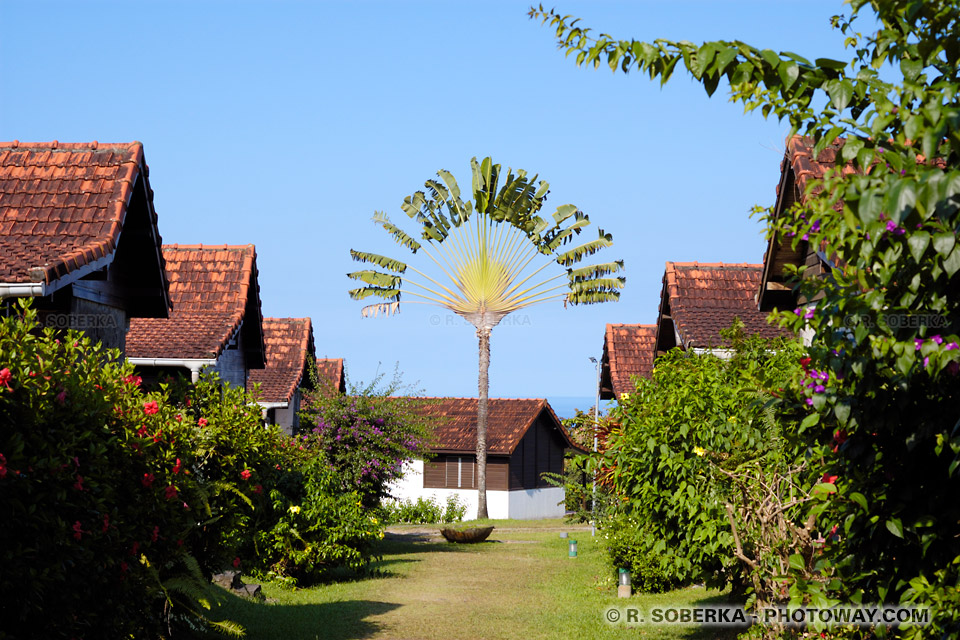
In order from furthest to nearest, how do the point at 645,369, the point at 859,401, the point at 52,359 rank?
the point at 645,369
the point at 52,359
the point at 859,401

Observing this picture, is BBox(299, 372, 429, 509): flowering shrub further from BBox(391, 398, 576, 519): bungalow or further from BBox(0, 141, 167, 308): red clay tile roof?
BBox(391, 398, 576, 519): bungalow

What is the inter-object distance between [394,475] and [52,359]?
56.2 feet

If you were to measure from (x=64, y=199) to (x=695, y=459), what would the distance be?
8.84 metres

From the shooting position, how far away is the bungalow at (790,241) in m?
12.9

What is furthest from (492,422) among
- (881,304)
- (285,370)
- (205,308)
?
(881,304)

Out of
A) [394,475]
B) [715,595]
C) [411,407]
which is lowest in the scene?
[715,595]

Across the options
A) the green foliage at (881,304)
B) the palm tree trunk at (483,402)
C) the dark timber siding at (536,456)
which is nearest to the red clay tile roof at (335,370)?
the palm tree trunk at (483,402)

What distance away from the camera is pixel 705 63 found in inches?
142

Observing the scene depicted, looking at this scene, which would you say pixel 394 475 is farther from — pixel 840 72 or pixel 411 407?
pixel 840 72

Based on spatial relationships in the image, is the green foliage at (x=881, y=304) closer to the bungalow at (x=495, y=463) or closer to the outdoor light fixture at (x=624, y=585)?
the outdoor light fixture at (x=624, y=585)

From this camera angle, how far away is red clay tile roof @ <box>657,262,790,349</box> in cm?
1826

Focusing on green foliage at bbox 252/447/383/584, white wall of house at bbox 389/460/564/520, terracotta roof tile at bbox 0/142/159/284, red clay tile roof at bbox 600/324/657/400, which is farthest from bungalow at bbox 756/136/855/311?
white wall of house at bbox 389/460/564/520

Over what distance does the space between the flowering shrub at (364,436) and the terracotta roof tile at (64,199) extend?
33.5 feet

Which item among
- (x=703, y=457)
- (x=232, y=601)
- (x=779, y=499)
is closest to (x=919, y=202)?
(x=779, y=499)
